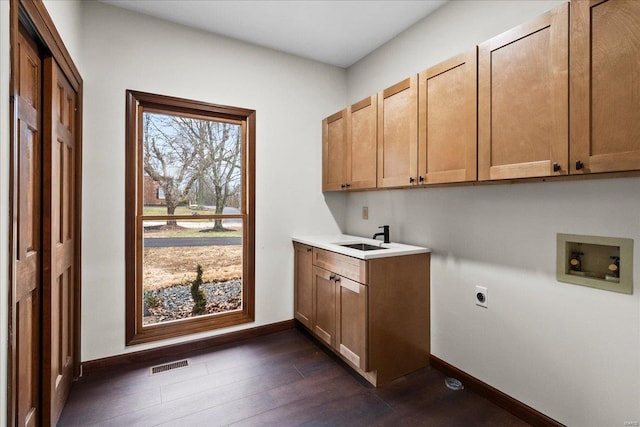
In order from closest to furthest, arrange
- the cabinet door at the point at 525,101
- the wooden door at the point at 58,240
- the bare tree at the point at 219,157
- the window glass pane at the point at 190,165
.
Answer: the cabinet door at the point at 525,101 < the wooden door at the point at 58,240 < the window glass pane at the point at 190,165 < the bare tree at the point at 219,157

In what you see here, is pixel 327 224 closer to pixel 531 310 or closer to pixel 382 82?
pixel 382 82

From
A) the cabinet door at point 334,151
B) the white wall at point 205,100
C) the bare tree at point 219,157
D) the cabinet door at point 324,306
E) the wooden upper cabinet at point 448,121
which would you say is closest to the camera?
the wooden upper cabinet at point 448,121

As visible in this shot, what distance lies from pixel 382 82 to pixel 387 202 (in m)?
1.17

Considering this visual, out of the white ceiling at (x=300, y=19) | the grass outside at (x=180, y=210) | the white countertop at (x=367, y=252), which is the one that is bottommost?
the white countertop at (x=367, y=252)

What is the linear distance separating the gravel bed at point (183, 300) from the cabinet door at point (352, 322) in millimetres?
1127

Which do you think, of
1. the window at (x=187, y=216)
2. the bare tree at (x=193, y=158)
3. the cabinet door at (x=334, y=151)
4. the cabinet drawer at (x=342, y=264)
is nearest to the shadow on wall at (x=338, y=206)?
the cabinet door at (x=334, y=151)

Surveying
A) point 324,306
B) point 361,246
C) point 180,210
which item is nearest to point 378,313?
point 324,306

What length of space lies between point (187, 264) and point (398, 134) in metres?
2.12

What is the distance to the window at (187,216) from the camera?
8.14 ft

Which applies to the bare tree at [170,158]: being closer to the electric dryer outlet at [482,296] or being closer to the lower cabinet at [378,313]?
the lower cabinet at [378,313]

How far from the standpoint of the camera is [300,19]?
98.0 inches

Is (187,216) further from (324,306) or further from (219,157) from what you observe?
(324,306)

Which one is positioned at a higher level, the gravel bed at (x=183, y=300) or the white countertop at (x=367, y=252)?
the white countertop at (x=367, y=252)

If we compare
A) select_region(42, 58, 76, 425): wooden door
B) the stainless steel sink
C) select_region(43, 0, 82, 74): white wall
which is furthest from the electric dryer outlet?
select_region(43, 0, 82, 74): white wall
